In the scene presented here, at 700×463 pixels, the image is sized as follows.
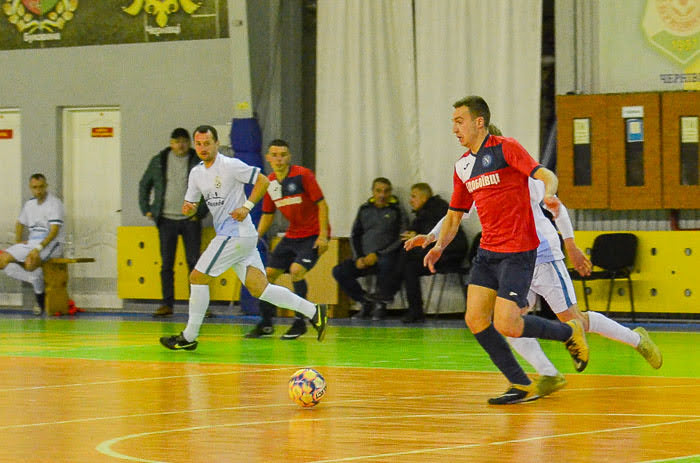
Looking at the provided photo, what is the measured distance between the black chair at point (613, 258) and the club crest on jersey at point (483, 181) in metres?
7.27

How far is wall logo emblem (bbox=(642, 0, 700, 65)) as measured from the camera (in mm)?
15000

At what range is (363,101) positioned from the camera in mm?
17062

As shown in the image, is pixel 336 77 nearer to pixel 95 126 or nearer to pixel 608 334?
pixel 95 126

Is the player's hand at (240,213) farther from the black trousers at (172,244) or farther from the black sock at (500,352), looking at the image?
the black trousers at (172,244)

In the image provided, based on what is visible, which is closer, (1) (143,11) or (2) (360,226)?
(2) (360,226)

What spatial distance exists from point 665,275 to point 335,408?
8.51m

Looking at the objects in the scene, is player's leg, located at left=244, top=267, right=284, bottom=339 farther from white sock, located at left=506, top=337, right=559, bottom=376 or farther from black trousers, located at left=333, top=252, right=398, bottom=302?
white sock, located at left=506, top=337, right=559, bottom=376

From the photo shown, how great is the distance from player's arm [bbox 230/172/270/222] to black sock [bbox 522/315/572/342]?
4.07 meters

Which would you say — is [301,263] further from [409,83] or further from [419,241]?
[409,83]

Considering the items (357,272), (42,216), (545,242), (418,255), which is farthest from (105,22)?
(545,242)

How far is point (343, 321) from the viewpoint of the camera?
52.4 ft

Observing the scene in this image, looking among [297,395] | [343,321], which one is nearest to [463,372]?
[297,395]

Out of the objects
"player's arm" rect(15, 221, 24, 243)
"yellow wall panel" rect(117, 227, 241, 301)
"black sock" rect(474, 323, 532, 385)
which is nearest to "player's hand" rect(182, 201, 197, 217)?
"black sock" rect(474, 323, 532, 385)

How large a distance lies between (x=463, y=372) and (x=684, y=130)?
6.63m
